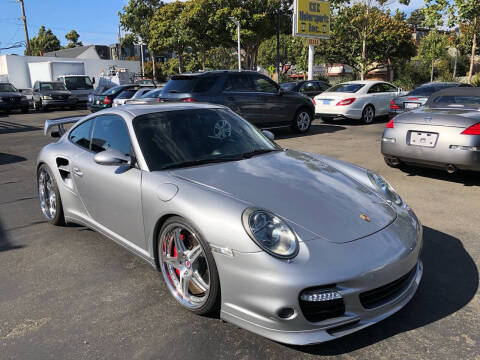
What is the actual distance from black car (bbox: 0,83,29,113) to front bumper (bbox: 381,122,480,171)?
20748 mm

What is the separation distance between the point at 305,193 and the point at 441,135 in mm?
3911

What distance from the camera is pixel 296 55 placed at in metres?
55.9

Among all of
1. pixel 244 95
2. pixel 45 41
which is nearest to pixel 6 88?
pixel 244 95

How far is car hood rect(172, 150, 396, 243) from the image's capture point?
264 centimetres

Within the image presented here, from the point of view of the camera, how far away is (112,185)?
11.4 ft

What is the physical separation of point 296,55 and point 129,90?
4244 centimetres

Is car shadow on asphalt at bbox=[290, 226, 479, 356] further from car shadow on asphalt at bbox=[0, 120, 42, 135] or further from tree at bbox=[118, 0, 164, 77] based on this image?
tree at bbox=[118, 0, 164, 77]

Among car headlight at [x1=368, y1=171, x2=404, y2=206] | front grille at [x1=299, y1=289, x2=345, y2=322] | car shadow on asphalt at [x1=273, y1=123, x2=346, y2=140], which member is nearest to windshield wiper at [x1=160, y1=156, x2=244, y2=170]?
car headlight at [x1=368, y1=171, x2=404, y2=206]

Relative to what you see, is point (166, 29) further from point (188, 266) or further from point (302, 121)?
point (188, 266)

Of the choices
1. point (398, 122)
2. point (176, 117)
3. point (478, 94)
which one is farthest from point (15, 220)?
point (478, 94)

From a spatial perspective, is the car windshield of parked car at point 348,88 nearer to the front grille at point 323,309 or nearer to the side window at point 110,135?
the side window at point 110,135

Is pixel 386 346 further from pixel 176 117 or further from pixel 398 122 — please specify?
pixel 398 122

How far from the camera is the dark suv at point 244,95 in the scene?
33.4 ft

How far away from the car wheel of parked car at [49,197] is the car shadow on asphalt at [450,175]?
523 cm
